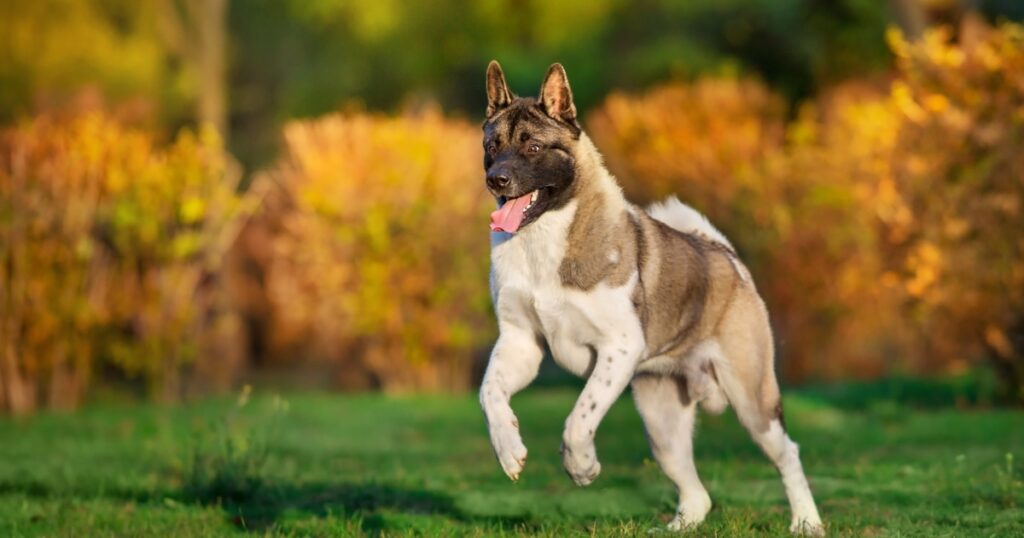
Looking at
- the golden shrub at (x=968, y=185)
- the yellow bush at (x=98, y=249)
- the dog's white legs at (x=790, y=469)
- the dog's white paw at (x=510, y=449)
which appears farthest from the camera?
the yellow bush at (x=98, y=249)

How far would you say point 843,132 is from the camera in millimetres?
19734

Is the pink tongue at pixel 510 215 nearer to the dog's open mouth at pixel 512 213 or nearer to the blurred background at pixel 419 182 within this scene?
the dog's open mouth at pixel 512 213

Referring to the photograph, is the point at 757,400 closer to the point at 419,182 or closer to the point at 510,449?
the point at 510,449

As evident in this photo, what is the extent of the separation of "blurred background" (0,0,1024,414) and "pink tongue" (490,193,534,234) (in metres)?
7.64

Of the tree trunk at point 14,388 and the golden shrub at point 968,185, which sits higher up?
the golden shrub at point 968,185

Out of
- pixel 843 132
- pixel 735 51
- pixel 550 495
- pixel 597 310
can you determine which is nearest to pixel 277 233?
pixel 843 132

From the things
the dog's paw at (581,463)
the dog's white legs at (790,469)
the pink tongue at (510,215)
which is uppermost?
the pink tongue at (510,215)

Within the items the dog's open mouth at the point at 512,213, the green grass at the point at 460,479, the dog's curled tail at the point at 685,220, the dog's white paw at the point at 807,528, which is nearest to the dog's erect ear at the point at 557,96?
the dog's open mouth at the point at 512,213

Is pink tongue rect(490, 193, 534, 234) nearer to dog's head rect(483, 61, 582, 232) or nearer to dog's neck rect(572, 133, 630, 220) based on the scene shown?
dog's head rect(483, 61, 582, 232)

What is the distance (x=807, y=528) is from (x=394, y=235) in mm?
10849

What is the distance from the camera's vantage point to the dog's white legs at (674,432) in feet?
24.8

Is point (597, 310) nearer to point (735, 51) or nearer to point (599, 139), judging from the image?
point (599, 139)

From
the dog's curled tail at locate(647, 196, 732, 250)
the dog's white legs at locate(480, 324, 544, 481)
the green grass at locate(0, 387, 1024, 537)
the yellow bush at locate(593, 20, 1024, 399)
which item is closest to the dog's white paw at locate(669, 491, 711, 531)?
the green grass at locate(0, 387, 1024, 537)

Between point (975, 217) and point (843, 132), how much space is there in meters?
6.40
